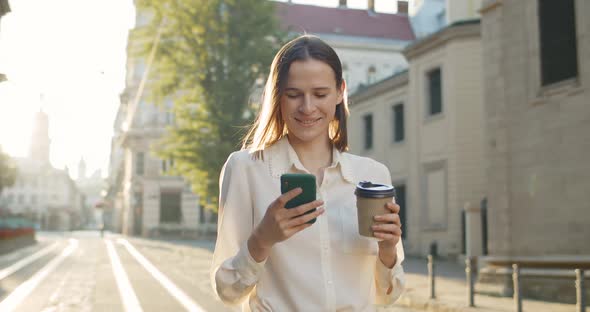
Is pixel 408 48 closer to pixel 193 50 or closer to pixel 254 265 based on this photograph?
pixel 193 50

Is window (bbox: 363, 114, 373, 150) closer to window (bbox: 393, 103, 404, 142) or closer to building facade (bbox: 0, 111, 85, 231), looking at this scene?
window (bbox: 393, 103, 404, 142)

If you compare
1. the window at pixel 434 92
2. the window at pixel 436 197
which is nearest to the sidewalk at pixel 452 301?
the window at pixel 436 197

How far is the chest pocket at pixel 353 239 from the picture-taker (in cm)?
237

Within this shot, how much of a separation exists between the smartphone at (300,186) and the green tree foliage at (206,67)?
A: 21549 mm

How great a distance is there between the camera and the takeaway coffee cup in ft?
7.23

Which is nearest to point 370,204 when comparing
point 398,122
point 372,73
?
point 398,122

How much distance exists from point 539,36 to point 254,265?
13.7 meters

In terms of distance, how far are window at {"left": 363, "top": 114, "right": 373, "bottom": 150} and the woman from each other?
31.6 meters

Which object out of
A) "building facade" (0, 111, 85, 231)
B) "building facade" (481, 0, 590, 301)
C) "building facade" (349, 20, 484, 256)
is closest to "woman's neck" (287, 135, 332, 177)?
"building facade" (481, 0, 590, 301)

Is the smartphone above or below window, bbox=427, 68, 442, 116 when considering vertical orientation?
below

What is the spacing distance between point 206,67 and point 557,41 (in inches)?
549

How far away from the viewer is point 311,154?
2.53m

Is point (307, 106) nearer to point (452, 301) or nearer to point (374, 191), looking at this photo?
point (374, 191)

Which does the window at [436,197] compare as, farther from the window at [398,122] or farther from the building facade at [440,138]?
the window at [398,122]
